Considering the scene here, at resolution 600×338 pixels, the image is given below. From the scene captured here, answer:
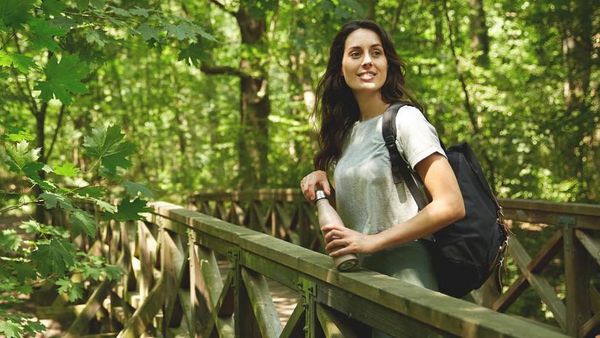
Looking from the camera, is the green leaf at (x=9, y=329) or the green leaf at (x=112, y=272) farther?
the green leaf at (x=112, y=272)

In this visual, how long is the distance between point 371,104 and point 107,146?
1.37m

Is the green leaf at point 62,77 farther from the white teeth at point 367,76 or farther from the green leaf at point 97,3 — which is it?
the white teeth at point 367,76

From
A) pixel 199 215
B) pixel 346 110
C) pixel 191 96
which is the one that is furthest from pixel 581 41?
pixel 191 96

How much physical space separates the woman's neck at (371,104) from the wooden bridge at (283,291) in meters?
0.58

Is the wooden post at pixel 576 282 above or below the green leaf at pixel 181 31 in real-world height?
below

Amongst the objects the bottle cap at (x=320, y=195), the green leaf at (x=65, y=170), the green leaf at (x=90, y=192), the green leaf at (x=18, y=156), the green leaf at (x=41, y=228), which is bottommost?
the green leaf at (x=41, y=228)

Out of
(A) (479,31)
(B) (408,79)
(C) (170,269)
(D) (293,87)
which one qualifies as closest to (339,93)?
(C) (170,269)

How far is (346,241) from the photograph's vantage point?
2.30m

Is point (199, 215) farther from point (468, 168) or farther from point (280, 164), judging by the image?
point (280, 164)

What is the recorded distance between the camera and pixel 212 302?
418 centimetres

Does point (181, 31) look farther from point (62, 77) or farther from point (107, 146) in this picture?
point (62, 77)

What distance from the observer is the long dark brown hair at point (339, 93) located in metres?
2.63

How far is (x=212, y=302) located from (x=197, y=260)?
413 mm

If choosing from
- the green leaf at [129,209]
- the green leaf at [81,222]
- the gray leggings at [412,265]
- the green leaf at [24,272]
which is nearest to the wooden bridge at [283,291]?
the gray leggings at [412,265]
